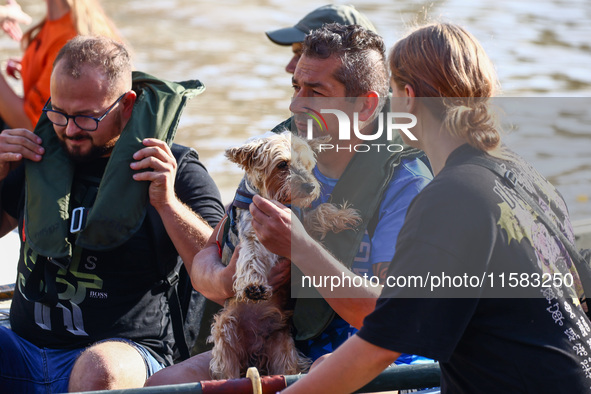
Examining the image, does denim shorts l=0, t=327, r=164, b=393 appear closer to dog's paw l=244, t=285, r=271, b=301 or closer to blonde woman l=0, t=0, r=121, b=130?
dog's paw l=244, t=285, r=271, b=301

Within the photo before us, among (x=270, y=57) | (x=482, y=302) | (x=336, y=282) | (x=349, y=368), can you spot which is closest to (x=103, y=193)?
(x=336, y=282)

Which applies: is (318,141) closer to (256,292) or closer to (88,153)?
(256,292)

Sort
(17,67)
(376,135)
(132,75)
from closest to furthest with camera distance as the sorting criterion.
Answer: (376,135)
(132,75)
(17,67)

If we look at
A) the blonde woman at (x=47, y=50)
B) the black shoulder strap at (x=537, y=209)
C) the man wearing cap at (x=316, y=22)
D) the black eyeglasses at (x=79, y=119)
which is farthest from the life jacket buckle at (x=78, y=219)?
the black shoulder strap at (x=537, y=209)

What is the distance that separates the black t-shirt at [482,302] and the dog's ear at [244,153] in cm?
105

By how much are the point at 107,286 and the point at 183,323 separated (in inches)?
14.9

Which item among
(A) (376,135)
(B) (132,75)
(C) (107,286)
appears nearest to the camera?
(A) (376,135)

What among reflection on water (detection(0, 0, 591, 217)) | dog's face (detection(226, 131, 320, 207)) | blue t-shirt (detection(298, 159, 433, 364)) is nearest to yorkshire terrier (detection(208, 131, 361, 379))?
dog's face (detection(226, 131, 320, 207))

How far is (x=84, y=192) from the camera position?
3.39m

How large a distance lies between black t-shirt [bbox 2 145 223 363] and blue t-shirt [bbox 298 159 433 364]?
784 millimetres

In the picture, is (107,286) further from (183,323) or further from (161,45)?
(161,45)

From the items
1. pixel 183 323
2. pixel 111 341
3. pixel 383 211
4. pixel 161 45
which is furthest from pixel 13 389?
pixel 161 45

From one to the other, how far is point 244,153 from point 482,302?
1.30m

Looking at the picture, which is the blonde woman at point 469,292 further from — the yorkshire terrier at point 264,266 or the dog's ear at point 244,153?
the dog's ear at point 244,153
